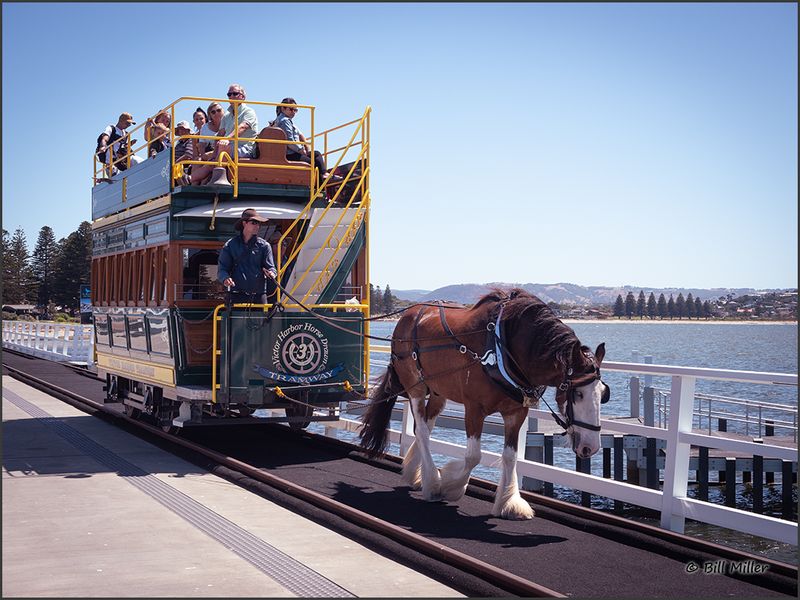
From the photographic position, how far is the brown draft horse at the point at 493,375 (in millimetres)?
7797

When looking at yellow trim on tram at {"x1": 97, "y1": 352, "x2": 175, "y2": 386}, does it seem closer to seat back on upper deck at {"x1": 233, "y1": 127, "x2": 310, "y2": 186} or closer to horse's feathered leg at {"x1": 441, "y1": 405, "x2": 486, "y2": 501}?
seat back on upper deck at {"x1": 233, "y1": 127, "x2": 310, "y2": 186}

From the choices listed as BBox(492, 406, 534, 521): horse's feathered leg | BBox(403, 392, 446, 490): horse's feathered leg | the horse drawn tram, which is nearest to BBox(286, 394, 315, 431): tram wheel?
the horse drawn tram

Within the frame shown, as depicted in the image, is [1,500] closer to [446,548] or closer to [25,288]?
[446,548]

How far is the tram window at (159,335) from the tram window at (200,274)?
48 centimetres

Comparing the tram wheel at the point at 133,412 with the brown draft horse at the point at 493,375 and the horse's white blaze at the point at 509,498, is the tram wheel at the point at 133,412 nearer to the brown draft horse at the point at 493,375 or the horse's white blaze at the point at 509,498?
the brown draft horse at the point at 493,375

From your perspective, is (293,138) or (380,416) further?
(293,138)

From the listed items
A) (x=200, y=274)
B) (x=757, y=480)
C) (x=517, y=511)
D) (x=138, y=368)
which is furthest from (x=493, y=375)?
(x=757, y=480)

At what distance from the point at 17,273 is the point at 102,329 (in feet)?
389

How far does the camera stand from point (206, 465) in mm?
11297

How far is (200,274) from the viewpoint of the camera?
1345 centimetres

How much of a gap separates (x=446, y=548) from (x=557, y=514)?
1728 mm

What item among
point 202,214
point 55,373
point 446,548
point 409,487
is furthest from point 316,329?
point 55,373

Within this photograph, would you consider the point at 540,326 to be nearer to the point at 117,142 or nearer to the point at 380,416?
the point at 380,416

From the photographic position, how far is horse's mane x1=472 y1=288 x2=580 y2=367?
7910 mm
